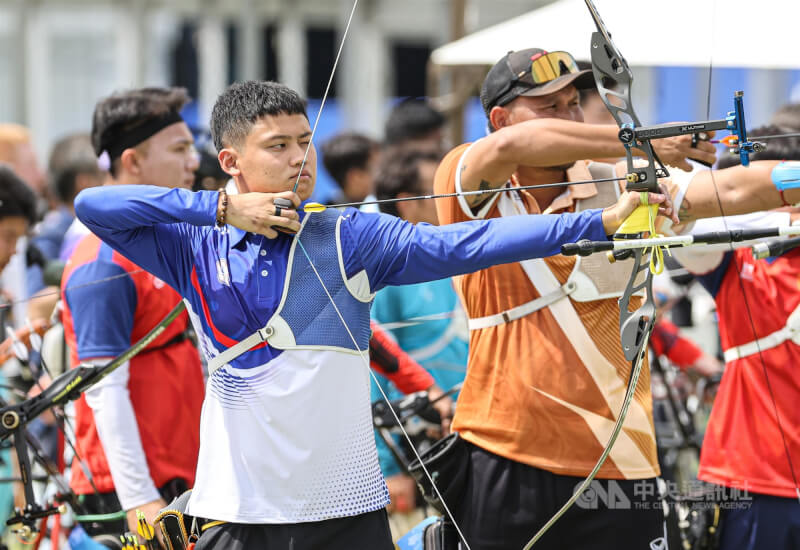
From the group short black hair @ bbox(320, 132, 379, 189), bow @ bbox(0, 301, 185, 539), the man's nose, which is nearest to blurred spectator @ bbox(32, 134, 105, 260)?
short black hair @ bbox(320, 132, 379, 189)

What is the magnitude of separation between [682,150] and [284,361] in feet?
3.37

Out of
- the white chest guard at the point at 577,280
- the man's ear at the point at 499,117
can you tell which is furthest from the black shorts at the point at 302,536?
the man's ear at the point at 499,117

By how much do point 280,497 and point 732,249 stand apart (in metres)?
1.60

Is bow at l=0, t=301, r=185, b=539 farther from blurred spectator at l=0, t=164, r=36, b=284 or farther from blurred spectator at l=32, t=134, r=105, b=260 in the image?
blurred spectator at l=32, t=134, r=105, b=260

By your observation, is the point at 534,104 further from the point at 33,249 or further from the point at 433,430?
the point at 33,249

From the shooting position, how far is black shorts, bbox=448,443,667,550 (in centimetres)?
299

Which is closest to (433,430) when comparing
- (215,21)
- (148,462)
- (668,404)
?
(148,462)

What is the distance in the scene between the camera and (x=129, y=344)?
3480 millimetres

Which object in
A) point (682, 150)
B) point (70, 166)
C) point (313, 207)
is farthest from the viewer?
point (70, 166)

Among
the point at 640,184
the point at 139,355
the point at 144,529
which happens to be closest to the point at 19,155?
the point at 139,355

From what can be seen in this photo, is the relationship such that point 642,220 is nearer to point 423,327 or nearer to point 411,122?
point 423,327

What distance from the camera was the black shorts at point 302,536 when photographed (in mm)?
2514

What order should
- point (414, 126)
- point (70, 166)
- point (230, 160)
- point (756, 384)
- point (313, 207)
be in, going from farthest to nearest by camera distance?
point (414, 126)
point (70, 166)
point (756, 384)
point (230, 160)
point (313, 207)

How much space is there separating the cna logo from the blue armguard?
0.88 meters
